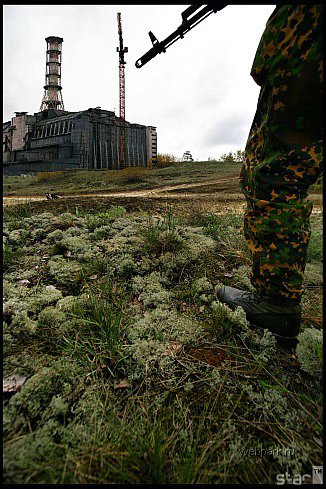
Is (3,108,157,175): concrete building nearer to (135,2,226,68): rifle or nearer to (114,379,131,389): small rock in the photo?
(135,2,226,68): rifle

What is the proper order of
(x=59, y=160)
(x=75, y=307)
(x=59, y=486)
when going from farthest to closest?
(x=59, y=160) < (x=75, y=307) < (x=59, y=486)

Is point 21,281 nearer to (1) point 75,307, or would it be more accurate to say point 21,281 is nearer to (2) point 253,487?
(1) point 75,307

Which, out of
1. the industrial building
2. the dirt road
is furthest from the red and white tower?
the dirt road

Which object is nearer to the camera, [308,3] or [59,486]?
[59,486]

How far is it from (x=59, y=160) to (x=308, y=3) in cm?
2820

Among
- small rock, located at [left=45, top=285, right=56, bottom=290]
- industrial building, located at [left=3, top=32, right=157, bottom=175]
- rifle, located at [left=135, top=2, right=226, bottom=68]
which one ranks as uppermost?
industrial building, located at [left=3, top=32, right=157, bottom=175]

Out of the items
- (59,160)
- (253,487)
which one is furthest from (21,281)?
(59,160)

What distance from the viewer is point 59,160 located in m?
26.0

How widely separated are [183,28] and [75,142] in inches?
1063

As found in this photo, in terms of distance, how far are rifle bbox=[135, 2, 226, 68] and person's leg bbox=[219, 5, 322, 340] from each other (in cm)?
92

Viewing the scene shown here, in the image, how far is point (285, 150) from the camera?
4.25 feet

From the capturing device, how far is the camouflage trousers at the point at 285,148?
46.8 inches

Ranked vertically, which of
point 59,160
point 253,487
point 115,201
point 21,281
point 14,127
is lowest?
point 253,487

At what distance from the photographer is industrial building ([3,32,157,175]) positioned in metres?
26.3
